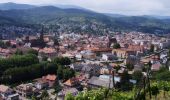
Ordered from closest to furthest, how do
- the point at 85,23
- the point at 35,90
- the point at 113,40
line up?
the point at 35,90 < the point at 113,40 < the point at 85,23

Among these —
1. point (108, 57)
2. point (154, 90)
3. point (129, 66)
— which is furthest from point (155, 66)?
point (154, 90)

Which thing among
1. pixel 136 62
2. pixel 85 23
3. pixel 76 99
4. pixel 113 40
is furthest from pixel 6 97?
pixel 85 23

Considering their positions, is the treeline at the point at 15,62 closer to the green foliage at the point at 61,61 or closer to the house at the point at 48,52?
the green foliage at the point at 61,61

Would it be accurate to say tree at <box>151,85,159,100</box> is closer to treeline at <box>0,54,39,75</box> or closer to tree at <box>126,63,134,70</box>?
treeline at <box>0,54,39,75</box>

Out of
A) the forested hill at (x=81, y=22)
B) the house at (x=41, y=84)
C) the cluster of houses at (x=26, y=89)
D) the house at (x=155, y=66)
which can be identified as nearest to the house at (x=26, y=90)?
the cluster of houses at (x=26, y=89)

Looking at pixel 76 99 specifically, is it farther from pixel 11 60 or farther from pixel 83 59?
pixel 83 59

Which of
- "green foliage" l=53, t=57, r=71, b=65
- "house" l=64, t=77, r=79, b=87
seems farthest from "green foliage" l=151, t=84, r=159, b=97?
"green foliage" l=53, t=57, r=71, b=65

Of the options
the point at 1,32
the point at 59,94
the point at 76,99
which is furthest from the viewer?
the point at 1,32

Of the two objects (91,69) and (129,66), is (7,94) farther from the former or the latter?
(129,66)
